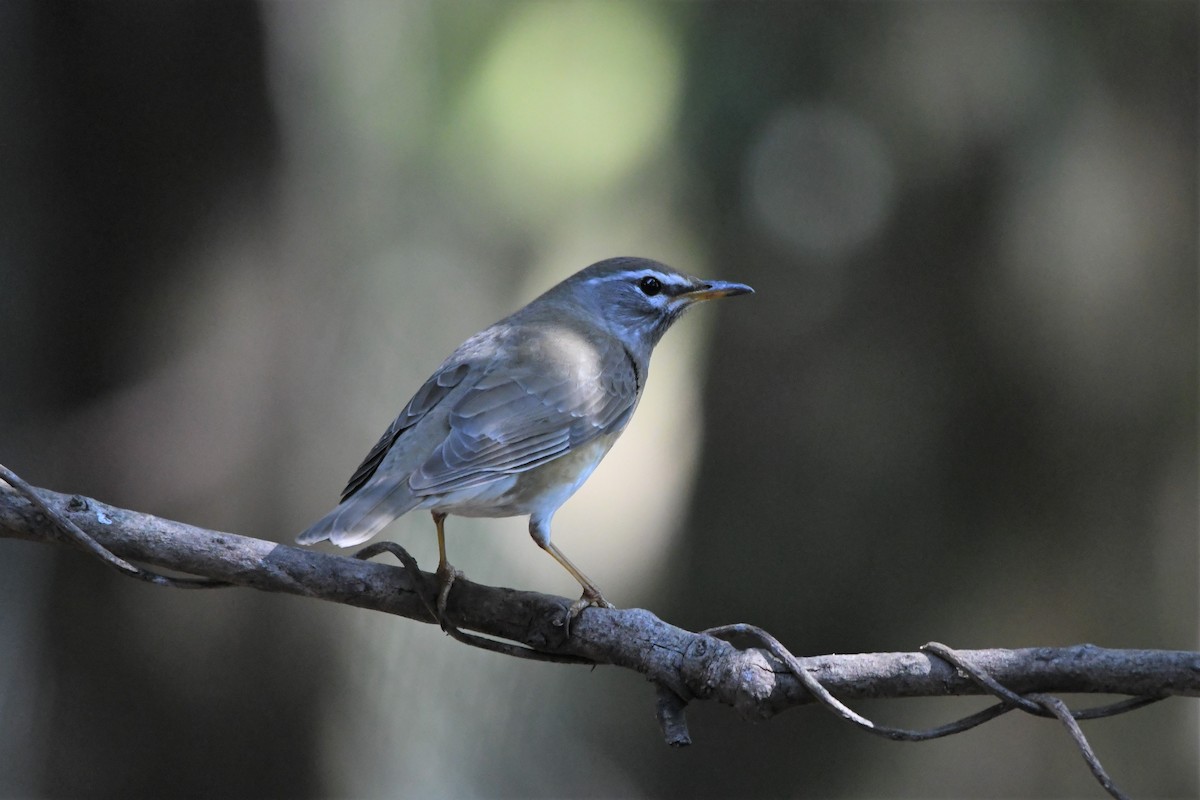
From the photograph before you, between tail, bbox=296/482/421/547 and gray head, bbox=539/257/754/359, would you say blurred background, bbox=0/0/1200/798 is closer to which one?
gray head, bbox=539/257/754/359

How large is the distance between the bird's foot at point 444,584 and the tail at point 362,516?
0.75 ft

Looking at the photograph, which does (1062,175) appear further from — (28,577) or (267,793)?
(28,577)

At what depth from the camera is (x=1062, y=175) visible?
5766mm

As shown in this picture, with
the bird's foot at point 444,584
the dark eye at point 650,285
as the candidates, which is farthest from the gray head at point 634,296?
the bird's foot at point 444,584

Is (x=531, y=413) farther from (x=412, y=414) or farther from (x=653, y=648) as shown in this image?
(x=653, y=648)

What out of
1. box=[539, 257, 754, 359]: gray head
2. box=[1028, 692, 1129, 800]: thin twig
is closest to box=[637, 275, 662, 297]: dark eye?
box=[539, 257, 754, 359]: gray head

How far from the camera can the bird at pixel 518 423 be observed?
3.35 m

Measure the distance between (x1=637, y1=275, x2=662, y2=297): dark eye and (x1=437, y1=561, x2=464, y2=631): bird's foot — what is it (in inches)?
82.4

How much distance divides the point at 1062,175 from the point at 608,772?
457 cm

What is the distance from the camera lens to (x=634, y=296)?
4.90 metres

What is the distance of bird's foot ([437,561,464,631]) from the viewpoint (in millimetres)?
2928

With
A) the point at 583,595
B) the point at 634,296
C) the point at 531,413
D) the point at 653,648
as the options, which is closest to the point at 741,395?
the point at 634,296

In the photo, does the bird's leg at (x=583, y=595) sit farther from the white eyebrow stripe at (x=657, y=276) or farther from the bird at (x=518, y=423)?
the white eyebrow stripe at (x=657, y=276)

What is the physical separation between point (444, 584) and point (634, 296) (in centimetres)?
221
